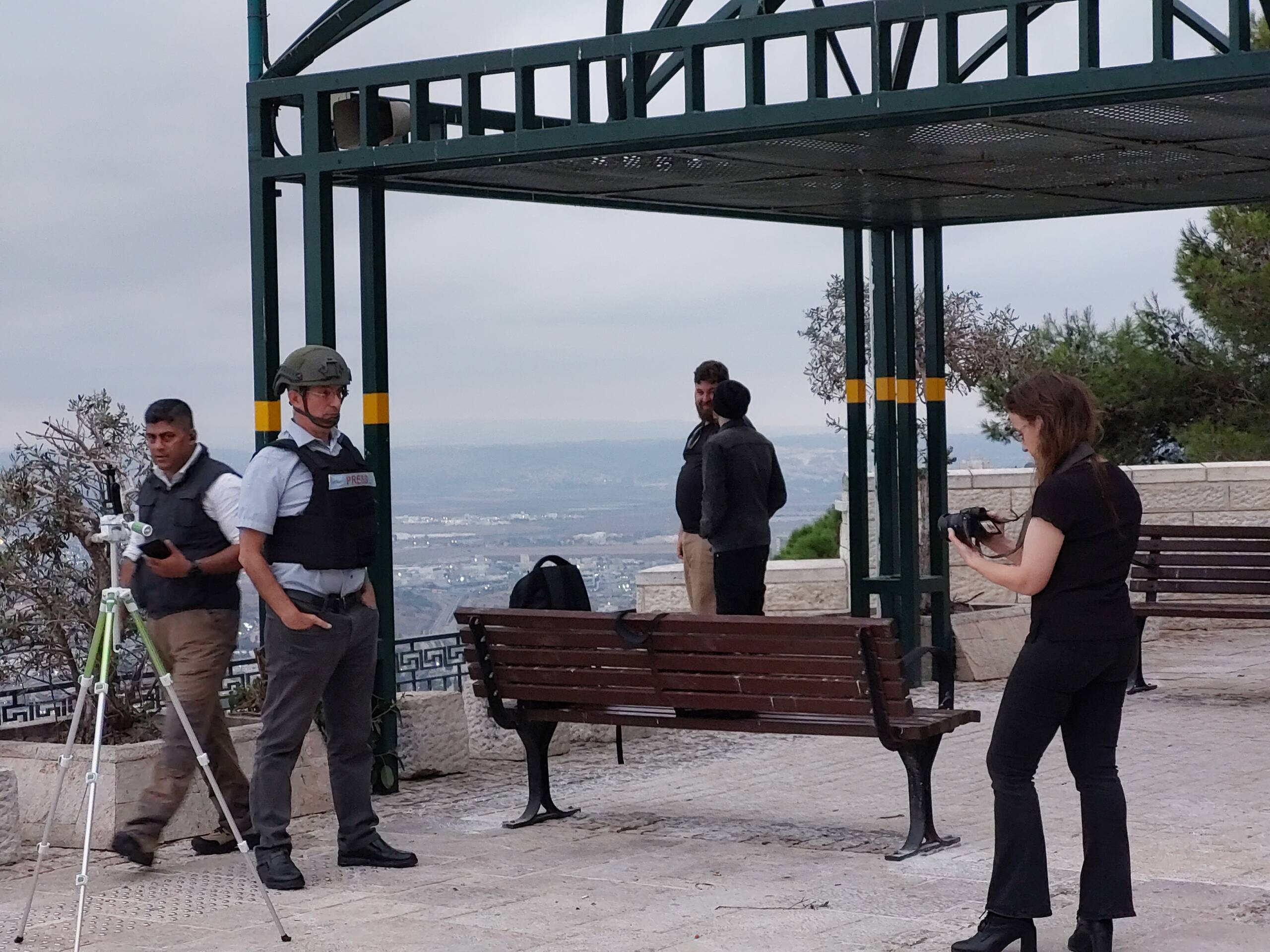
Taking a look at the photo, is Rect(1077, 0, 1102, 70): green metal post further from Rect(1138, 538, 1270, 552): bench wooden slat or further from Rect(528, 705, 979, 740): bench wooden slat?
Rect(1138, 538, 1270, 552): bench wooden slat

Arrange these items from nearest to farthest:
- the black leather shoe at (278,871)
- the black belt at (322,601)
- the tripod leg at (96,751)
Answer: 1. the tripod leg at (96,751)
2. the black leather shoe at (278,871)
3. the black belt at (322,601)

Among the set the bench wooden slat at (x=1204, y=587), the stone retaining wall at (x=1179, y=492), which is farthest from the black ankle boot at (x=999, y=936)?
the stone retaining wall at (x=1179, y=492)

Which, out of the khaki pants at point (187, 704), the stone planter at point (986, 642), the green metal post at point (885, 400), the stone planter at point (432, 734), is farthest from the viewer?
the stone planter at point (986, 642)

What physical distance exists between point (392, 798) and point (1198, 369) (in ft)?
49.8

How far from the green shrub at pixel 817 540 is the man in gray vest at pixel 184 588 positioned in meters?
11.4

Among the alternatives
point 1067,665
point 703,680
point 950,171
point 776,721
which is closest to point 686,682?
point 703,680

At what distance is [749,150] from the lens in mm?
8195

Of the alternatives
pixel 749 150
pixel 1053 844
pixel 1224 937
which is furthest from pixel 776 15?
pixel 1224 937

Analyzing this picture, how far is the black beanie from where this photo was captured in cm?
962

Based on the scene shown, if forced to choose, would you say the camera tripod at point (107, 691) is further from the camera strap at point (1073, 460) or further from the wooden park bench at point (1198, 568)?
the wooden park bench at point (1198, 568)

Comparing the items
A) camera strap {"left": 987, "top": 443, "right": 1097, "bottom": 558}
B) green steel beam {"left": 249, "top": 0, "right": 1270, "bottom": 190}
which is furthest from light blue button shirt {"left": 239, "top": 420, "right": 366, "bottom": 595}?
camera strap {"left": 987, "top": 443, "right": 1097, "bottom": 558}

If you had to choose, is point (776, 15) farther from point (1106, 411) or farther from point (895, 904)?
point (1106, 411)

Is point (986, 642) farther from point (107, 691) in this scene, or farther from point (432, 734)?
point (107, 691)

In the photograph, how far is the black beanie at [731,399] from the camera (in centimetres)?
962
